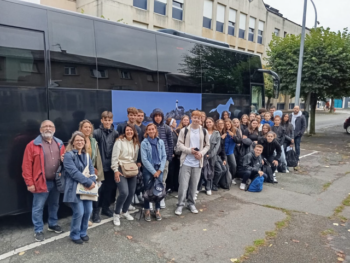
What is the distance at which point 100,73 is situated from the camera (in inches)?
198

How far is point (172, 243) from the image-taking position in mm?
4262

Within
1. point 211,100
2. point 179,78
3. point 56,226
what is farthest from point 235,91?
point 56,226

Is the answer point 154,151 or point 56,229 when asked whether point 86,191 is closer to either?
point 56,229

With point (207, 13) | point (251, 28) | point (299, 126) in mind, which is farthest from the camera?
point (251, 28)

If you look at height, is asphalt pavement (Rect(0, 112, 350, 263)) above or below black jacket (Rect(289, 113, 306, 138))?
below

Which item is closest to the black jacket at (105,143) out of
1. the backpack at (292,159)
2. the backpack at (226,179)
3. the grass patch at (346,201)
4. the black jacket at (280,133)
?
the backpack at (226,179)

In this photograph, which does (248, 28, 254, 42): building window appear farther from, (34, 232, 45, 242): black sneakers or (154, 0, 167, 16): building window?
(34, 232, 45, 242): black sneakers

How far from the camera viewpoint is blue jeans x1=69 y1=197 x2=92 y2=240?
13.1 feet

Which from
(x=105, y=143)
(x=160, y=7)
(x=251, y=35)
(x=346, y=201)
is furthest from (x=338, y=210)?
(x=251, y=35)

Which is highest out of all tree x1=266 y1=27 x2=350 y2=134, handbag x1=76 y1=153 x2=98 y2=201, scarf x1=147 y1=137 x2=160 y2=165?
tree x1=266 y1=27 x2=350 y2=134

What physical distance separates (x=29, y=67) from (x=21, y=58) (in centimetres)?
16

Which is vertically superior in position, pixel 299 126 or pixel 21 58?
pixel 21 58

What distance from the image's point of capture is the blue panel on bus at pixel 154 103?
5.37m

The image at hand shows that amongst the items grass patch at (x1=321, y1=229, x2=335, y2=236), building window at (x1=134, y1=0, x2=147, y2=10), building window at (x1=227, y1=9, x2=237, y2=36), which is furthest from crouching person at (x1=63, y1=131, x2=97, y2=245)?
building window at (x1=227, y1=9, x2=237, y2=36)
